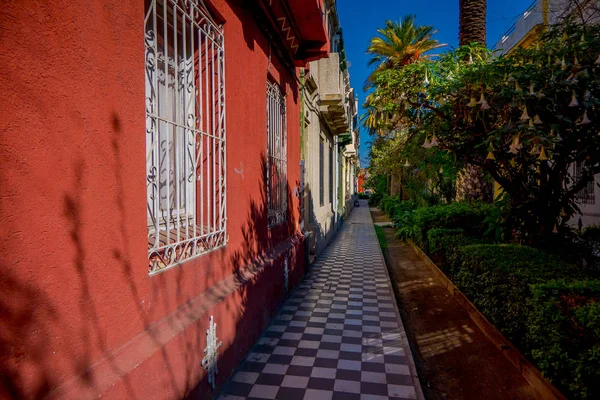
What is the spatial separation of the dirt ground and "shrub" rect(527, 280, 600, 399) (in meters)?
0.45

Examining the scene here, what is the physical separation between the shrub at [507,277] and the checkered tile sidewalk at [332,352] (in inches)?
46.1

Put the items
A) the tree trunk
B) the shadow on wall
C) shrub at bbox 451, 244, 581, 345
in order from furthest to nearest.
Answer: the tree trunk, shrub at bbox 451, 244, 581, 345, the shadow on wall

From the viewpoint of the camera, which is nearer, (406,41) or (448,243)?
(448,243)

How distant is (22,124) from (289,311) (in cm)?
493

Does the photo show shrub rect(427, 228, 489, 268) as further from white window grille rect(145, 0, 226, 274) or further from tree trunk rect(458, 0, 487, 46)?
tree trunk rect(458, 0, 487, 46)

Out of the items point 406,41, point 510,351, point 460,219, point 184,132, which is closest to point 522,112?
point 510,351

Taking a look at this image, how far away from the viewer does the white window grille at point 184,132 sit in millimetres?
2791

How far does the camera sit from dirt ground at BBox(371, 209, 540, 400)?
3.63 metres

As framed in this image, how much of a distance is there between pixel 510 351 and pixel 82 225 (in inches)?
171

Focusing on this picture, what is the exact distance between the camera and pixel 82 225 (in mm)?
1920

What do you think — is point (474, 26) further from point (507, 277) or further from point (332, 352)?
point (332, 352)

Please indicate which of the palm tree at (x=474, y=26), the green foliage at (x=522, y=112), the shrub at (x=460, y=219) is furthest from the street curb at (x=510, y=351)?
the palm tree at (x=474, y=26)

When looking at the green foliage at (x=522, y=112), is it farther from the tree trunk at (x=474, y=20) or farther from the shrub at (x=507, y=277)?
the tree trunk at (x=474, y=20)

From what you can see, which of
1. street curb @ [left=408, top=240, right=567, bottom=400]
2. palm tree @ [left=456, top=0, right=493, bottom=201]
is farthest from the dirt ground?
palm tree @ [left=456, top=0, right=493, bottom=201]
